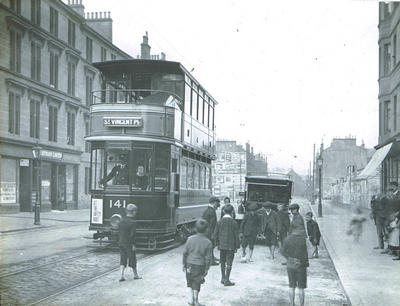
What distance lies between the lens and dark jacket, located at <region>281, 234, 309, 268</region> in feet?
22.3

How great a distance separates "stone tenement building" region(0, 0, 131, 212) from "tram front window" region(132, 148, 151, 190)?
42.5 ft

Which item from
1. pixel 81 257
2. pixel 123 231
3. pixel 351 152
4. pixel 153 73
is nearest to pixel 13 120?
pixel 153 73

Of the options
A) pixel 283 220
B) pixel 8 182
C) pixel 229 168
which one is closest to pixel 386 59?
pixel 283 220

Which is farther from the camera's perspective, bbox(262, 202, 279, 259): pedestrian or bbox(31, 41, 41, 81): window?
bbox(31, 41, 41, 81): window

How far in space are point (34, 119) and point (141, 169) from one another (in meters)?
→ 17.1

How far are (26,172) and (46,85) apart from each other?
18.7 ft

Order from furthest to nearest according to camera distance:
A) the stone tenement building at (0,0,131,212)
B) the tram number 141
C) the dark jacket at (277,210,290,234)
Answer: the stone tenement building at (0,0,131,212) → the dark jacket at (277,210,290,234) → the tram number 141

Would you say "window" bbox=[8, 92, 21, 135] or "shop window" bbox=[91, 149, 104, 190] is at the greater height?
"window" bbox=[8, 92, 21, 135]

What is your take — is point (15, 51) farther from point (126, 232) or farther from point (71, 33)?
point (126, 232)

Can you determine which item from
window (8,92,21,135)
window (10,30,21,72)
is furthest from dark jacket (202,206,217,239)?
window (10,30,21,72)

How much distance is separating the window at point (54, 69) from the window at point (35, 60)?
5.31ft

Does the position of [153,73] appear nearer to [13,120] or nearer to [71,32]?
[13,120]

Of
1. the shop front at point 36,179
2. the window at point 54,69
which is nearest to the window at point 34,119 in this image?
the shop front at point 36,179

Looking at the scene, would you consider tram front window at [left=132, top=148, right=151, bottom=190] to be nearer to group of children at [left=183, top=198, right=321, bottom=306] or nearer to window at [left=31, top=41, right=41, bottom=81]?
group of children at [left=183, top=198, right=321, bottom=306]
